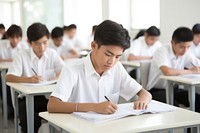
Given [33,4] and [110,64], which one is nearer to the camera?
[110,64]

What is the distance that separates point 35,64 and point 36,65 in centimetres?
1

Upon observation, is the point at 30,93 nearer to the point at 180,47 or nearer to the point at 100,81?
the point at 100,81

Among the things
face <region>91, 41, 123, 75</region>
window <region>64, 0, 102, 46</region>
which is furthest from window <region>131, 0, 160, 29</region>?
face <region>91, 41, 123, 75</region>

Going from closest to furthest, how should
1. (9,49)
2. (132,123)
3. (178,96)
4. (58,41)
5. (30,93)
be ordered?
(132,123)
(30,93)
(178,96)
(9,49)
(58,41)

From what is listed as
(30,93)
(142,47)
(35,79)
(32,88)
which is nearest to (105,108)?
(30,93)

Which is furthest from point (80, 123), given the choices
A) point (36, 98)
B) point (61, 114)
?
point (36, 98)

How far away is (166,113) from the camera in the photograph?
2033mm

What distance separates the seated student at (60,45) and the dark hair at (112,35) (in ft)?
14.6

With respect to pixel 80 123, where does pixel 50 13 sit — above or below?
above

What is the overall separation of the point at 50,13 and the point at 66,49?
3859 millimetres

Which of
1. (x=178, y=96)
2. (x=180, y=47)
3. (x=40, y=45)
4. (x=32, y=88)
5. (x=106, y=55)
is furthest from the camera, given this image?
(x=178, y=96)

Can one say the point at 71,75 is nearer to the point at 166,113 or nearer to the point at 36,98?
the point at 166,113

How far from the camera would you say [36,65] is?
3672 mm

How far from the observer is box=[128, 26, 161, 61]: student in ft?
18.7
